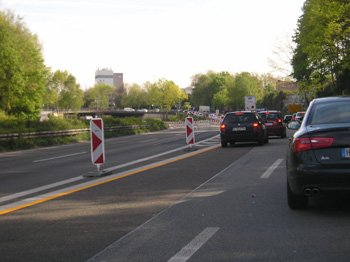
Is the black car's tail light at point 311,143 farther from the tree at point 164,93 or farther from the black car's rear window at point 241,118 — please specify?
the tree at point 164,93

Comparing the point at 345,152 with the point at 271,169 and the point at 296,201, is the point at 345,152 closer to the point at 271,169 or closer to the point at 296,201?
the point at 296,201

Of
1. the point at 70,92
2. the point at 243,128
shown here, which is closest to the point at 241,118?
the point at 243,128

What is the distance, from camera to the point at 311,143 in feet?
18.1

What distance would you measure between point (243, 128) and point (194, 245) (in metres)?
13.8


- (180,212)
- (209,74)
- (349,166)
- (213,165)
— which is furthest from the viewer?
(209,74)

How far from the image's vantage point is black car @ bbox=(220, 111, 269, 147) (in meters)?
17.9

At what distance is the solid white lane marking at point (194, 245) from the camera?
4072mm

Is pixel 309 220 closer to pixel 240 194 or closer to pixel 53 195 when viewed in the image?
pixel 240 194

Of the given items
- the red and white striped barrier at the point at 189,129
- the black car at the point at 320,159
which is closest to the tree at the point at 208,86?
the red and white striped barrier at the point at 189,129

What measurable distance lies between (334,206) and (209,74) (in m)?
138

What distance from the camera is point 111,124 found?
39500mm

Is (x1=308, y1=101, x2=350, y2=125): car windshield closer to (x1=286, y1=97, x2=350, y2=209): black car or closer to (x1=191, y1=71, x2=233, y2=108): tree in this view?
(x1=286, y1=97, x2=350, y2=209): black car

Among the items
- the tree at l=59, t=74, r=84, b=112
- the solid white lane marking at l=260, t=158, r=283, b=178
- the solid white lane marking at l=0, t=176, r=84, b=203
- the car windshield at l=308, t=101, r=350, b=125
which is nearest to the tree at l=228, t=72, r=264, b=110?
the tree at l=59, t=74, r=84, b=112

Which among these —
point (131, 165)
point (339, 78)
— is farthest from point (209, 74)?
point (131, 165)
